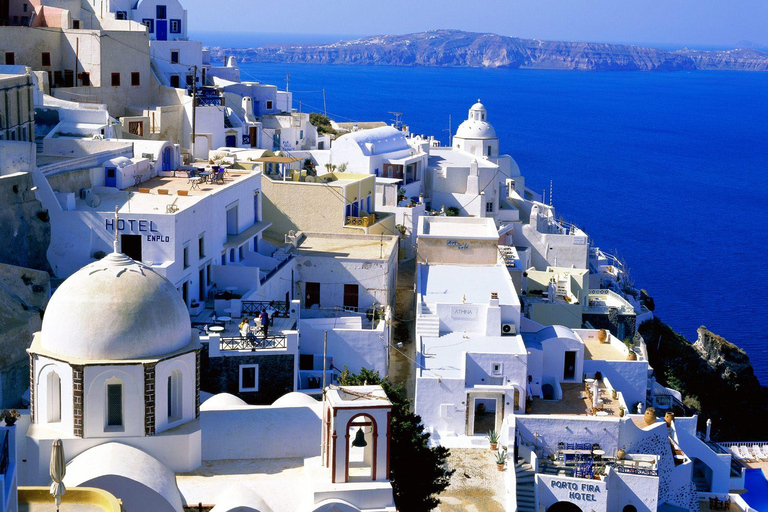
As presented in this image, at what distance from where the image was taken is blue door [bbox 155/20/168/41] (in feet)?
183

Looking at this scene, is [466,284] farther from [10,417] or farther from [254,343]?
[10,417]

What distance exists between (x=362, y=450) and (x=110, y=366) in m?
4.16

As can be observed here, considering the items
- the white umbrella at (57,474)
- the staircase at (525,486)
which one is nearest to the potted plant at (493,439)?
the staircase at (525,486)

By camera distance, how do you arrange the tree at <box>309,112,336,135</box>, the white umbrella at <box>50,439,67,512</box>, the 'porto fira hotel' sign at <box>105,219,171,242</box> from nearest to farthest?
the white umbrella at <box>50,439,67,512</box> → the 'porto fira hotel' sign at <box>105,219,171,242</box> → the tree at <box>309,112,336,135</box>

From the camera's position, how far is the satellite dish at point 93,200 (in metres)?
29.5

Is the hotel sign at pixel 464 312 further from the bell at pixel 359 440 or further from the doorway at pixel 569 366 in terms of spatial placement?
the bell at pixel 359 440

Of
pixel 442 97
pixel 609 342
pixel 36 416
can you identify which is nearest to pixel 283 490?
Answer: pixel 36 416

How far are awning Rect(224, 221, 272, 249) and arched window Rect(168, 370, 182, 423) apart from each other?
45.3 feet

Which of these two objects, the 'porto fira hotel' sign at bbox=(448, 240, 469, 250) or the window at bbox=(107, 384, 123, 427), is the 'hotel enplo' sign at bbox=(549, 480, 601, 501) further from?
the window at bbox=(107, 384, 123, 427)

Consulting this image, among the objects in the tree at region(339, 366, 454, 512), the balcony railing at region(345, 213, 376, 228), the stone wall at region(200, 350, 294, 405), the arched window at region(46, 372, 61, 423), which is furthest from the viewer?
the balcony railing at region(345, 213, 376, 228)

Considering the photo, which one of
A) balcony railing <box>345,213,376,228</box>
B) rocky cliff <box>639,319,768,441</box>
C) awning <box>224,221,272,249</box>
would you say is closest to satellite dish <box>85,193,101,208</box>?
awning <box>224,221,272,249</box>

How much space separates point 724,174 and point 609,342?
90.6 m

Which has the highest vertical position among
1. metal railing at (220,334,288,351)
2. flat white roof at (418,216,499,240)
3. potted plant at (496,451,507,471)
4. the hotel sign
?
flat white roof at (418,216,499,240)

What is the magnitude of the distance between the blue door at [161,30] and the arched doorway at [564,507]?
3628 cm
